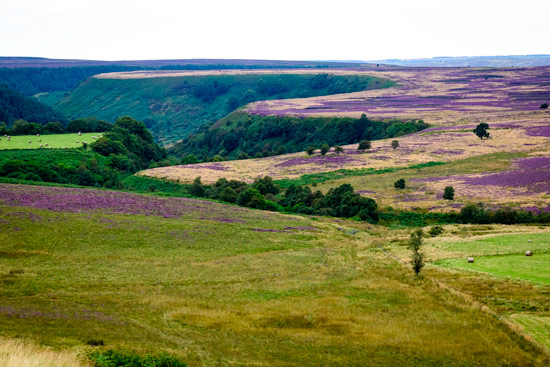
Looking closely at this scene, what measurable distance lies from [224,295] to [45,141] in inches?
3217

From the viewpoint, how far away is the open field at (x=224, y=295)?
63.9 feet

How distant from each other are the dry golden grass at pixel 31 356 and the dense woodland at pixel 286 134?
97183mm

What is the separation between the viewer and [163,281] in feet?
97.5

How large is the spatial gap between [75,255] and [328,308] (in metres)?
18.8

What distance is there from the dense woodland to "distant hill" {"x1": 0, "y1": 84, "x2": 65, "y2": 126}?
58.8m

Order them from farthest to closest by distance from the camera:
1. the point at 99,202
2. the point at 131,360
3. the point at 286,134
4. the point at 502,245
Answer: the point at 286,134 < the point at 99,202 < the point at 502,245 < the point at 131,360

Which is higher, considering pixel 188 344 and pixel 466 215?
pixel 188 344

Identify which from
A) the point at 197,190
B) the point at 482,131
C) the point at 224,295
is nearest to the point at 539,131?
the point at 482,131

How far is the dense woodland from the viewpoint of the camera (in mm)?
119625

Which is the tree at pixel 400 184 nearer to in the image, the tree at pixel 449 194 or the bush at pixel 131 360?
the tree at pixel 449 194

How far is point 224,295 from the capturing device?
27469 millimetres

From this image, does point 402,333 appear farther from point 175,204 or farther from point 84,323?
point 175,204

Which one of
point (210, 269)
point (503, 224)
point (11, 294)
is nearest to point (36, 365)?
point (11, 294)

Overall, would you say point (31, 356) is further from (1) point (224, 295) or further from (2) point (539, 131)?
(2) point (539, 131)
